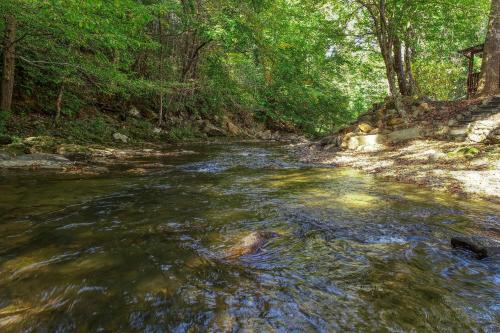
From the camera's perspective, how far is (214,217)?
470 centimetres

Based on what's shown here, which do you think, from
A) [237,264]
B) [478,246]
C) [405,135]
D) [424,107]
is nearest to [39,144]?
[237,264]

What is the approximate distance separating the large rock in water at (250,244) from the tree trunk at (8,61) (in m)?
8.51

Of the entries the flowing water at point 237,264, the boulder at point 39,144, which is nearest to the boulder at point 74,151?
the boulder at point 39,144

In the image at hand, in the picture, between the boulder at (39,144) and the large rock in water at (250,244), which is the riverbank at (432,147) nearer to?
the large rock in water at (250,244)

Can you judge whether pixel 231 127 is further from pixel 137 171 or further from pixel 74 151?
pixel 137 171

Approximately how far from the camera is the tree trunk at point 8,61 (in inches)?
360

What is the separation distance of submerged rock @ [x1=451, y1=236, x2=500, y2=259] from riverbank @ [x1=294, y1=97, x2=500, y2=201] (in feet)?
8.69

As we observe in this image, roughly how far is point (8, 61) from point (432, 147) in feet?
42.2

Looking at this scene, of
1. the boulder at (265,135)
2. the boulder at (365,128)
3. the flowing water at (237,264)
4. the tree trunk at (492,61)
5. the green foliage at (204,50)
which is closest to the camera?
the flowing water at (237,264)

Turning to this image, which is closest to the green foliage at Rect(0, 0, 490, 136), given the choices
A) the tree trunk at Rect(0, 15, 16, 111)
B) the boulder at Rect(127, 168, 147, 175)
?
the tree trunk at Rect(0, 15, 16, 111)

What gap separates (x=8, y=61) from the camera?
32.3 ft

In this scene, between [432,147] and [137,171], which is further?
[432,147]

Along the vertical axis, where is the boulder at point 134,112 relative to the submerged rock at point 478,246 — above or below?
above

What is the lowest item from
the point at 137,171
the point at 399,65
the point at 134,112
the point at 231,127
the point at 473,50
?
the point at 137,171
